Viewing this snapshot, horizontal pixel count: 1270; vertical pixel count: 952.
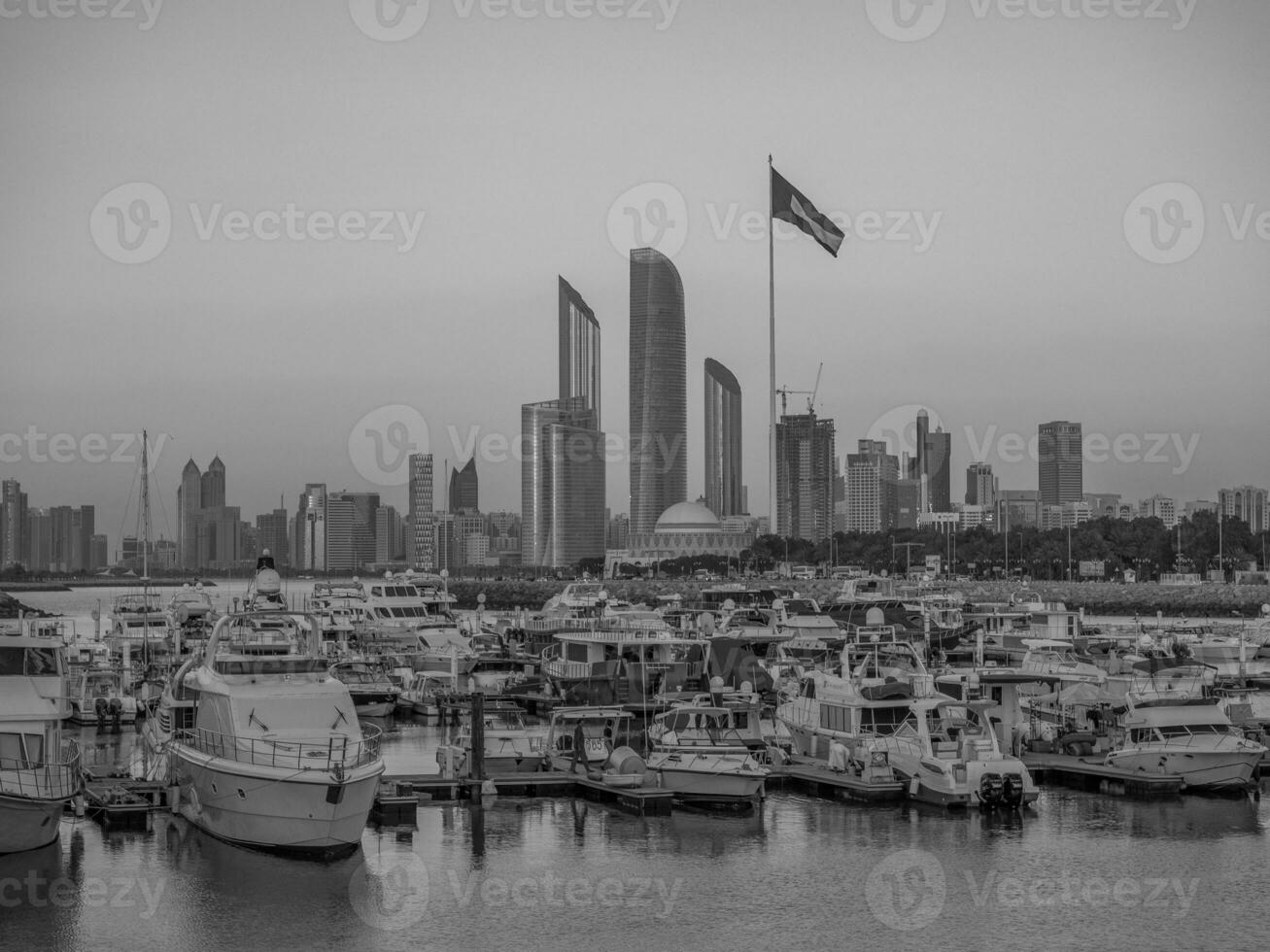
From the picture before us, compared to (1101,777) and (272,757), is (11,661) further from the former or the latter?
(1101,777)

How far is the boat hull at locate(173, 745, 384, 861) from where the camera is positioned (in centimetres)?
2511

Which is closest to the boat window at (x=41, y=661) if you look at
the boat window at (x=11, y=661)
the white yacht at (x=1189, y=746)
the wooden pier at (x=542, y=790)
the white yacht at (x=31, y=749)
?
the white yacht at (x=31, y=749)

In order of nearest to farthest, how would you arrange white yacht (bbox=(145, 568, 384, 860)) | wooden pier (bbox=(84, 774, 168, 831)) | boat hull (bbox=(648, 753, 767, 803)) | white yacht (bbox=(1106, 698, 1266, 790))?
white yacht (bbox=(145, 568, 384, 860)) → wooden pier (bbox=(84, 774, 168, 831)) → boat hull (bbox=(648, 753, 767, 803)) → white yacht (bbox=(1106, 698, 1266, 790))

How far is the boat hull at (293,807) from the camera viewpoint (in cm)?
2511

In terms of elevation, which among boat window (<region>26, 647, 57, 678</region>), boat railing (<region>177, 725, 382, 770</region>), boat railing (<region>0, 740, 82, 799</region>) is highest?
boat window (<region>26, 647, 57, 678</region>)

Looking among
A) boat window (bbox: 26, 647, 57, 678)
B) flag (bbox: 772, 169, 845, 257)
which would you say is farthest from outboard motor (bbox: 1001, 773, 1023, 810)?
flag (bbox: 772, 169, 845, 257)

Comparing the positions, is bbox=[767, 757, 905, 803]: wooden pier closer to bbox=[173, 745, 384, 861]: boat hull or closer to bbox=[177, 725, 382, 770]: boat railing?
bbox=[177, 725, 382, 770]: boat railing

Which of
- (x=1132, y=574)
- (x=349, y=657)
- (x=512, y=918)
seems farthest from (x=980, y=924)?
(x=1132, y=574)

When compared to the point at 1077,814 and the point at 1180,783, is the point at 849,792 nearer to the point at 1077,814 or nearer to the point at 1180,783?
the point at 1077,814

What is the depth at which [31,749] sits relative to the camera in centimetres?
2584

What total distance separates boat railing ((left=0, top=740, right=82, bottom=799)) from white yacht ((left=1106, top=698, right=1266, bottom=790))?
2108 cm

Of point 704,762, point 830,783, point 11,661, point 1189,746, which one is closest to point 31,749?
point 11,661

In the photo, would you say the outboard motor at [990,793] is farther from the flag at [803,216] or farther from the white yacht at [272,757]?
the flag at [803,216]

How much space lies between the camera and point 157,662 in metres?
53.5
